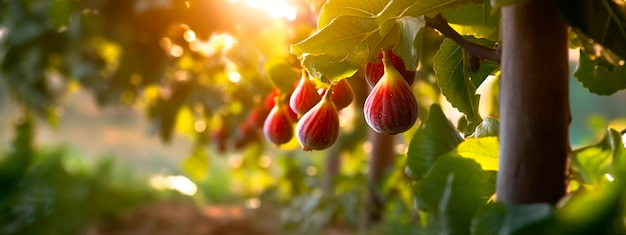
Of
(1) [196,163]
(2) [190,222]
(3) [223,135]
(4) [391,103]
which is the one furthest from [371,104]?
(2) [190,222]

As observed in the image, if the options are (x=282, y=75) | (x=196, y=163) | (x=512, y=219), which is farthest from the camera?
(x=196, y=163)

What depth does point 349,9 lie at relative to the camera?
1.25 feet

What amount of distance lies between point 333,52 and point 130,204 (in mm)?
2225

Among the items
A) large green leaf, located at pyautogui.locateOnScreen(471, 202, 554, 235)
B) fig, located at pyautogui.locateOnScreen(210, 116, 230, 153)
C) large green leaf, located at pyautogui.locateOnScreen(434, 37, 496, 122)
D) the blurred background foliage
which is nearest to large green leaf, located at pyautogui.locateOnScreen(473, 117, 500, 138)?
large green leaf, located at pyautogui.locateOnScreen(434, 37, 496, 122)

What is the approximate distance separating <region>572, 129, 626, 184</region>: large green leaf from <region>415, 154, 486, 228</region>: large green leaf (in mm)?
83

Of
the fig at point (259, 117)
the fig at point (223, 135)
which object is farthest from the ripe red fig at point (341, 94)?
the fig at point (223, 135)

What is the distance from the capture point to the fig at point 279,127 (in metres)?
0.51

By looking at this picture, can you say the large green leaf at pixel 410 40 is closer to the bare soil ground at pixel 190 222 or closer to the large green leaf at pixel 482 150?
the large green leaf at pixel 482 150

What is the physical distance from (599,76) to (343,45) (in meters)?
0.15

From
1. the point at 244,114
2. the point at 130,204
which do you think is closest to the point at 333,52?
the point at 244,114

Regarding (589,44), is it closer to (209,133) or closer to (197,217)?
(209,133)

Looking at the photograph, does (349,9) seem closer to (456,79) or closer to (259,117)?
(456,79)

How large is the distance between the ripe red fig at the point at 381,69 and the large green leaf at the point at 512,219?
12 centimetres

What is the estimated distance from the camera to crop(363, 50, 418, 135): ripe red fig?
1.20 ft
